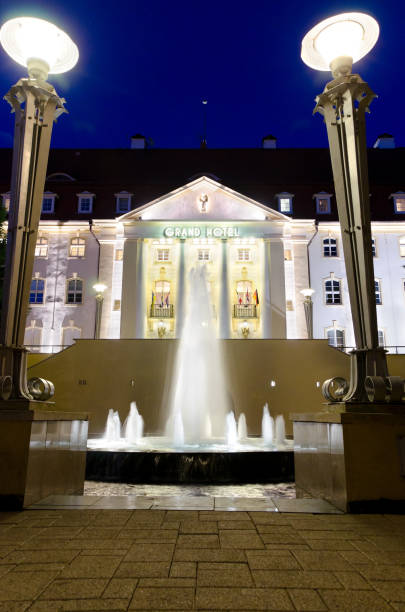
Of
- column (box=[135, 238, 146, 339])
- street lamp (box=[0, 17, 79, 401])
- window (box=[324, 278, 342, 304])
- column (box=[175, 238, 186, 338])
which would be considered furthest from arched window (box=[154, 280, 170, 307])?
Answer: street lamp (box=[0, 17, 79, 401])

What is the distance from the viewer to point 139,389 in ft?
68.4

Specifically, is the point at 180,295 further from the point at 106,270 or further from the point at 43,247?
the point at 43,247

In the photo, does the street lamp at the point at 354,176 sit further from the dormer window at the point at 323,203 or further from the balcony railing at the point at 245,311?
the dormer window at the point at 323,203

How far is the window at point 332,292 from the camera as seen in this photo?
110 ft

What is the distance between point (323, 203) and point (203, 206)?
908cm

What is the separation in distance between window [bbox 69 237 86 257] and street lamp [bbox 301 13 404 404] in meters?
30.3

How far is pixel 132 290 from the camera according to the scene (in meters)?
32.1

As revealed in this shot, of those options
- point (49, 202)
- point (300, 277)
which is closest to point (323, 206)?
point (300, 277)

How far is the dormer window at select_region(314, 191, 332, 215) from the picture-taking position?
35188mm

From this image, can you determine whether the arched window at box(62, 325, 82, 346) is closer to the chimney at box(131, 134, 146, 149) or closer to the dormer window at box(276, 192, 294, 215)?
the dormer window at box(276, 192, 294, 215)

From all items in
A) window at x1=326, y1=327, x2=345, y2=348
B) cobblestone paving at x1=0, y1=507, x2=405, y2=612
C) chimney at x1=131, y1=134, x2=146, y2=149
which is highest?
chimney at x1=131, y1=134, x2=146, y2=149

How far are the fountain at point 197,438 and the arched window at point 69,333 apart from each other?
7.85 metres

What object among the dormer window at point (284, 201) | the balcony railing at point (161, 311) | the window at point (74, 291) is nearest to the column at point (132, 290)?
the balcony railing at point (161, 311)

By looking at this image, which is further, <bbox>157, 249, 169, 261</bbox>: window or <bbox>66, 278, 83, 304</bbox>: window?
<bbox>157, 249, 169, 261</bbox>: window
